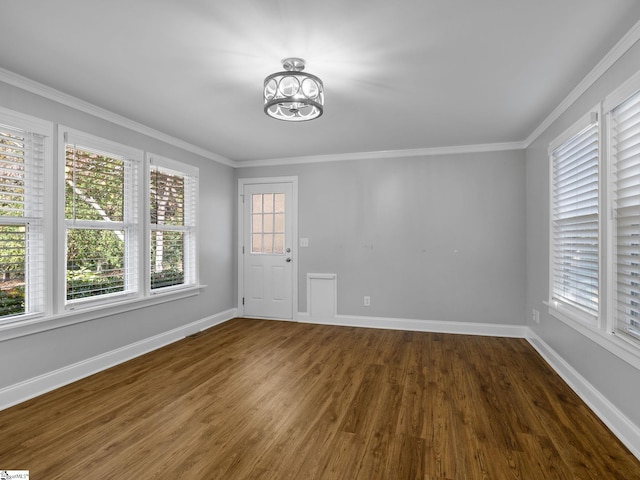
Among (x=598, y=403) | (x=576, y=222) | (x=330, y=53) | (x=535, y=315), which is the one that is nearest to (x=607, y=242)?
(x=576, y=222)

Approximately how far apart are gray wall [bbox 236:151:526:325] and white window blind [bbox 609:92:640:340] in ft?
7.31

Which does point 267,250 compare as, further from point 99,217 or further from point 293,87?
point 293,87

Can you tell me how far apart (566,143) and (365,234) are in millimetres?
2575

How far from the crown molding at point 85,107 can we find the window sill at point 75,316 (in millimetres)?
1791

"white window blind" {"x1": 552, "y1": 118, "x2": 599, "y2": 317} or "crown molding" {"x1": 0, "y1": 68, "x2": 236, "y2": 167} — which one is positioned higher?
"crown molding" {"x1": 0, "y1": 68, "x2": 236, "y2": 167}

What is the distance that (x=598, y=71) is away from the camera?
2.45 meters

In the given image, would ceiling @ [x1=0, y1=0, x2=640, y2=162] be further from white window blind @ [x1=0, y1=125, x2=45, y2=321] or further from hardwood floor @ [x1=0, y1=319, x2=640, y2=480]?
hardwood floor @ [x1=0, y1=319, x2=640, y2=480]

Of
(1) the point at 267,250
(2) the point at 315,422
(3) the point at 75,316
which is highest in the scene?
(1) the point at 267,250

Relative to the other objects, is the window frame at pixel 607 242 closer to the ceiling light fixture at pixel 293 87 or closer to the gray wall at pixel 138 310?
the ceiling light fixture at pixel 293 87

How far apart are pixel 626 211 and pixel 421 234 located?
265cm

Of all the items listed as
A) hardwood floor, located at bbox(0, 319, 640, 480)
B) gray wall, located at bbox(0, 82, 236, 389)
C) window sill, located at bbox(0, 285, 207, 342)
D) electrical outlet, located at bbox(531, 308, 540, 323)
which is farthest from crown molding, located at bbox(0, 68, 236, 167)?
electrical outlet, located at bbox(531, 308, 540, 323)

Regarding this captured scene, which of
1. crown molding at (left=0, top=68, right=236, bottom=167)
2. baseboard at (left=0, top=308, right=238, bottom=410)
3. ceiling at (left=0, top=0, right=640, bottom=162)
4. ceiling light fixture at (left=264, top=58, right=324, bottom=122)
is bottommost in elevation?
baseboard at (left=0, top=308, right=238, bottom=410)

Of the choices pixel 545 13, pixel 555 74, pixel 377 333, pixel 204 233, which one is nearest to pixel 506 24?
pixel 545 13

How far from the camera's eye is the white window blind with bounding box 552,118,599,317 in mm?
2625
